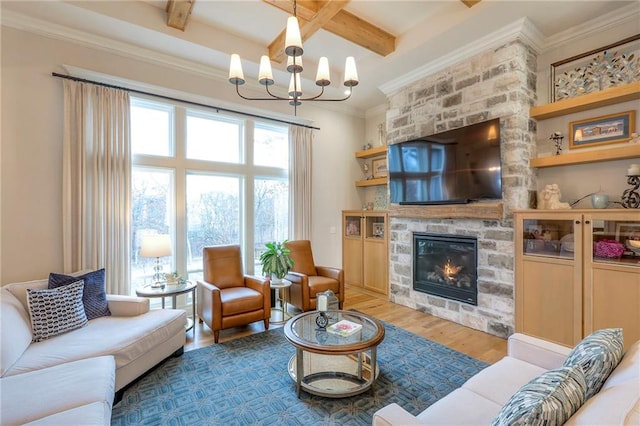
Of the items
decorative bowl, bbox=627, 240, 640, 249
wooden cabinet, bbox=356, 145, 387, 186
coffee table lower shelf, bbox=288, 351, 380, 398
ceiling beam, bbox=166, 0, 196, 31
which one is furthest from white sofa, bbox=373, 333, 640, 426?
ceiling beam, bbox=166, 0, 196, 31

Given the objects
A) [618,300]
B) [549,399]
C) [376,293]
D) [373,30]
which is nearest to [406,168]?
[373,30]

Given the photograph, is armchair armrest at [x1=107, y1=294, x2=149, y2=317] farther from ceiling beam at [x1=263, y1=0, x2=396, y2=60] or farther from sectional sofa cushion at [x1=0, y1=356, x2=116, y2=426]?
ceiling beam at [x1=263, y1=0, x2=396, y2=60]

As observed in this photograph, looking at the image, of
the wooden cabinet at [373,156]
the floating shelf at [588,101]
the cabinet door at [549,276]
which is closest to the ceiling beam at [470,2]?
the floating shelf at [588,101]

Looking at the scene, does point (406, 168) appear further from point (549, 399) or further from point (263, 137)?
point (549, 399)

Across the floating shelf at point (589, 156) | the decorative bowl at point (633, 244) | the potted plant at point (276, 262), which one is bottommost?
the potted plant at point (276, 262)

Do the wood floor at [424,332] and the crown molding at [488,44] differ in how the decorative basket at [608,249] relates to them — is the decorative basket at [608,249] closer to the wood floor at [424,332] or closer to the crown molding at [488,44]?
the wood floor at [424,332]

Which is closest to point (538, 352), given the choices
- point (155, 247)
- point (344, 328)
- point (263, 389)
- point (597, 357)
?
point (597, 357)

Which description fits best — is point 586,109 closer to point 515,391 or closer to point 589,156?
point 589,156

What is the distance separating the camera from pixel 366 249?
5207 millimetres

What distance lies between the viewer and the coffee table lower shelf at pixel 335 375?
2252mm

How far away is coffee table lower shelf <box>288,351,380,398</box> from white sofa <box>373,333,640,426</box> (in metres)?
0.88

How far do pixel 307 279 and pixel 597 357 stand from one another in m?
3.08

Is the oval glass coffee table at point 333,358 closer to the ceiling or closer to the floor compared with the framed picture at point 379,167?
closer to the floor

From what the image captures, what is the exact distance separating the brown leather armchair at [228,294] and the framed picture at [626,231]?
137 inches
